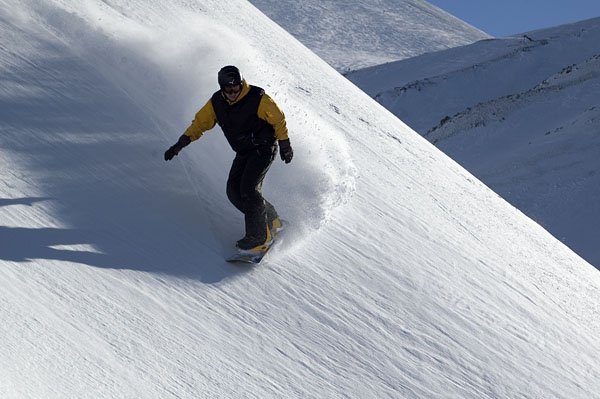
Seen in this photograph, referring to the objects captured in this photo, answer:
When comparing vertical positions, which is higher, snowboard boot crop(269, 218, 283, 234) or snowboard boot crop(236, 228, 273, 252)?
snowboard boot crop(269, 218, 283, 234)

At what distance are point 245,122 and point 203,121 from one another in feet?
1.24

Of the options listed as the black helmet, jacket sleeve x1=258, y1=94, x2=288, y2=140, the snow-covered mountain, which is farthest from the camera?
the snow-covered mountain

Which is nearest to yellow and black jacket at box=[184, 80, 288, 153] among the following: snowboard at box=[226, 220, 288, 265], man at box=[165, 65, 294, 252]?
man at box=[165, 65, 294, 252]

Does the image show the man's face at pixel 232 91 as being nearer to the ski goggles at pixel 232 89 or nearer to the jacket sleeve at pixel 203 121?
the ski goggles at pixel 232 89

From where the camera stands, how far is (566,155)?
19688 mm

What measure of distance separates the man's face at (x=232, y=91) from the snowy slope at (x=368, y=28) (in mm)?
45535

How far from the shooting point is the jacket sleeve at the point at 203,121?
5.37 m

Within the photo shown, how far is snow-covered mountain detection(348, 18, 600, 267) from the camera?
17.5 metres

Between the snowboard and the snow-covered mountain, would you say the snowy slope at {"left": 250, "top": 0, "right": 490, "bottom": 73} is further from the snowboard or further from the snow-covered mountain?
the snowboard

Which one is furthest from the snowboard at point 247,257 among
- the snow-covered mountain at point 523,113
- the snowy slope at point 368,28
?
the snowy slope at point 368,28

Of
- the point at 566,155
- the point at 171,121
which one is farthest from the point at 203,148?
the point at 566,155

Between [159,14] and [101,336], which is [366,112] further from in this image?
[101,336]

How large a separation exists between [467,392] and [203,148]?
3212 millimetres

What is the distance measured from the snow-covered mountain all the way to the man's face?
1203 cm
